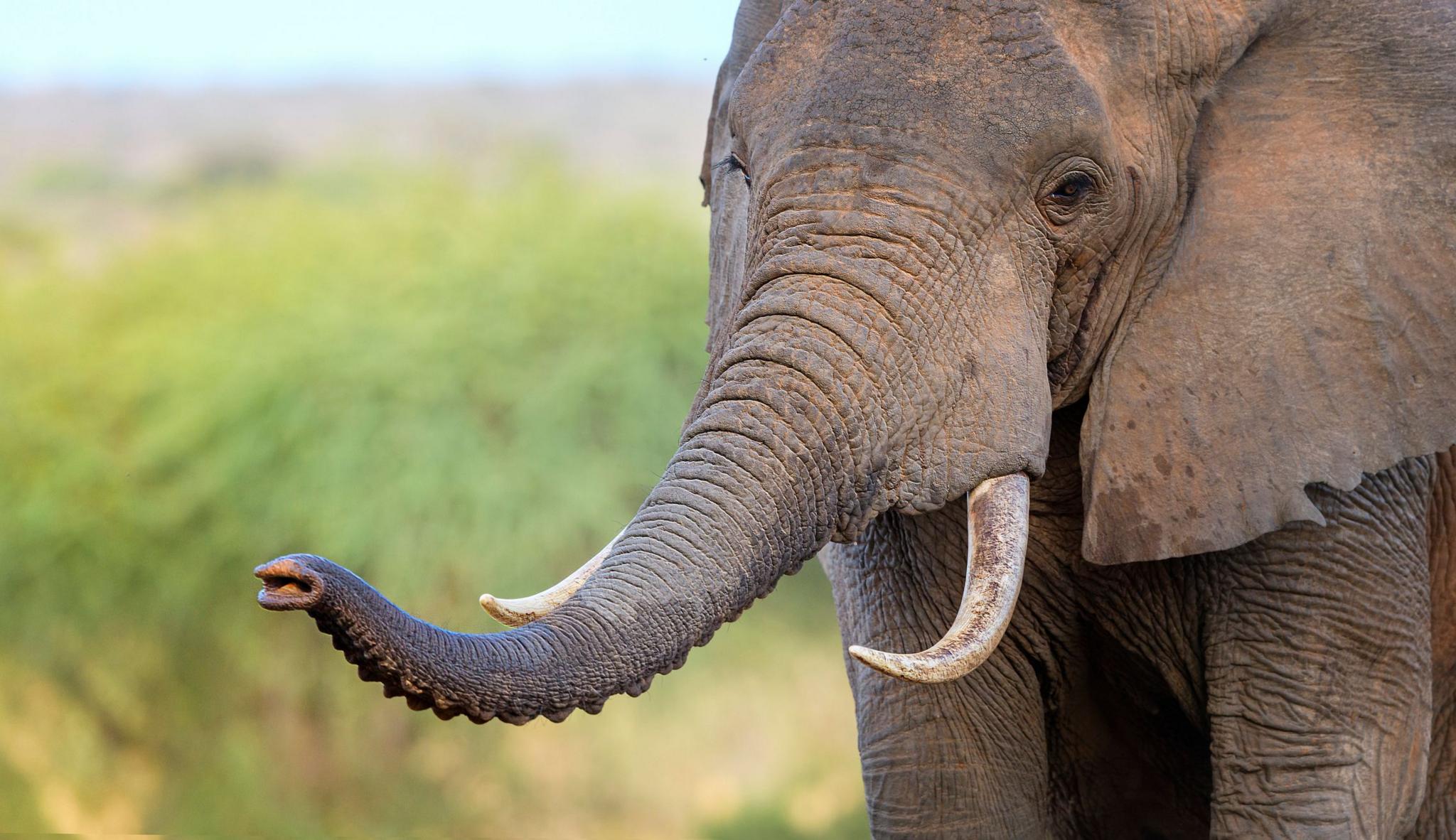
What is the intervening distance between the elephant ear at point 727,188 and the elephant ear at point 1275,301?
0.56 m

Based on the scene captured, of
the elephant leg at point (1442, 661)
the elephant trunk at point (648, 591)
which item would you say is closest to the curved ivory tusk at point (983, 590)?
the elephant trunk at point (648, 591)

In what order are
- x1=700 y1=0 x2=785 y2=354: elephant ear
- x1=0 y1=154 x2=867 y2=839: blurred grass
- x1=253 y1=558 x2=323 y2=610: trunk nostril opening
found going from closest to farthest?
x1=253 y1=558 x2=323 y2=610: trunk nostril opening
x1=700 y1=0 x2=785 y2=354: elephant ear
x1=0 y1=154 x2=867 y2=839: blurred grass

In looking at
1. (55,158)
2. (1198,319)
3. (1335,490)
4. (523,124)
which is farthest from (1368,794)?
(523,124)

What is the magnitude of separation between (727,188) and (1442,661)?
1.20 meters

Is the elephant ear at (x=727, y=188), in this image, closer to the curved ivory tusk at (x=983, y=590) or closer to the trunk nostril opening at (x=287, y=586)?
the curved ivory tusk at (x=983, y=590)

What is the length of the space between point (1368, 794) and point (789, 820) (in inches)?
189

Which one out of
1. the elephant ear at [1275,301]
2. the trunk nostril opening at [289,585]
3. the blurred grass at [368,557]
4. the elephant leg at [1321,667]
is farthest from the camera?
the blurred grass at [368,557]

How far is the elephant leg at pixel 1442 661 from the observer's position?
101 inches

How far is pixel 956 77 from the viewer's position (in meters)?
2.03

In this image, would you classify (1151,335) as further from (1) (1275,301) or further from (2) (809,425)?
(2) (809,425)

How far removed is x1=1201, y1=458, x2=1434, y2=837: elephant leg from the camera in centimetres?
231

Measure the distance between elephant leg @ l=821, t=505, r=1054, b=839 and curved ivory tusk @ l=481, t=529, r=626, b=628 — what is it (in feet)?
1.96

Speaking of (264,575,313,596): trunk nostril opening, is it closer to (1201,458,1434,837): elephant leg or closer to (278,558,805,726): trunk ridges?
(278,558,805,726): trunk ridges

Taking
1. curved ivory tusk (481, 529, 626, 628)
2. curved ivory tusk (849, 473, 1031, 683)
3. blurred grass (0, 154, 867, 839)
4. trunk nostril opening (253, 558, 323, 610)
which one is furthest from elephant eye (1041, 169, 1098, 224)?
blurred grass (0, 154, 867, 839)
